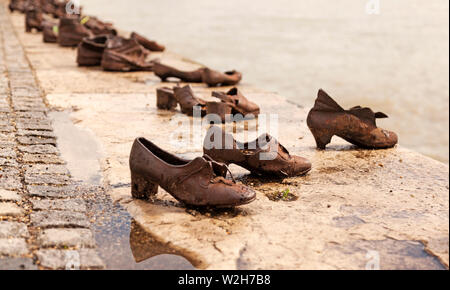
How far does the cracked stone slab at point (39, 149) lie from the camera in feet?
12.7

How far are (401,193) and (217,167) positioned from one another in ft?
3.69

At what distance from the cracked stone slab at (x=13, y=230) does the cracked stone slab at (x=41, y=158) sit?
1.04m

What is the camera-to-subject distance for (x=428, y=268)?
7.89 ft

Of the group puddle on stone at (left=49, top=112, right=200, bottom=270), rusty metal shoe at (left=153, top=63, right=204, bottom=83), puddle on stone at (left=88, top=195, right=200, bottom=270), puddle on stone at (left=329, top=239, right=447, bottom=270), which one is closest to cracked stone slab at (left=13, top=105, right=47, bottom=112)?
puddle on stone at (left=49, top=112, right=200, bottom=270)

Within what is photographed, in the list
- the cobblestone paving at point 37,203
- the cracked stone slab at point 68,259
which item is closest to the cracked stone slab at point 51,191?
the cobblestone paving at point 37,203

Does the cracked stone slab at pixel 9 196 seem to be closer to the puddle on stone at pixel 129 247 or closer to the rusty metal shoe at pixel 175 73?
the puddle on stone at pixel 129 247

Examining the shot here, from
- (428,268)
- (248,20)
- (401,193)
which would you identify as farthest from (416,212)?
(248,20)

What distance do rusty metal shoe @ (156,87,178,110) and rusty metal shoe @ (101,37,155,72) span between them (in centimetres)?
237

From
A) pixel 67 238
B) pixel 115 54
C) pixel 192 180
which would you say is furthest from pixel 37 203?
pixel 115 54

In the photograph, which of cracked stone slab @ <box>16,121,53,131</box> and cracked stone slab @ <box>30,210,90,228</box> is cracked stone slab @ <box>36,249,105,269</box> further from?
cracked stone slab @ <box>16,121,53,131</box>

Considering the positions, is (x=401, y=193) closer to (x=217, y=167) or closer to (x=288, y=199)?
(x=288, y=199)

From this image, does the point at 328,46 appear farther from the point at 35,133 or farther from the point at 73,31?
the point at 35,133

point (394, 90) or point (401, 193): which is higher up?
point (401, 193)

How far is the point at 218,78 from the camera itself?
6.88 m
